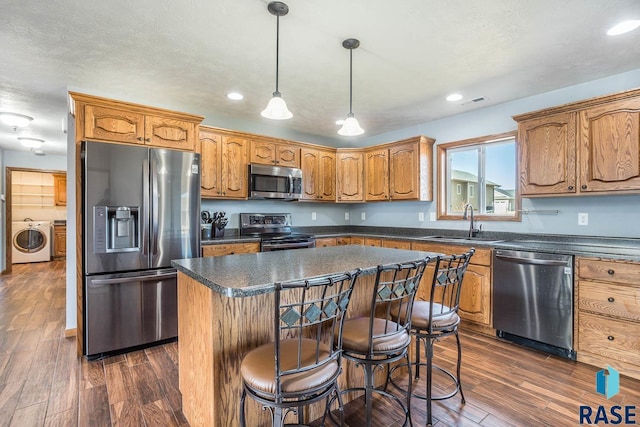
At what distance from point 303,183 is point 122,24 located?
2813 mm

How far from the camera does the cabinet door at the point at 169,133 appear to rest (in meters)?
3.01

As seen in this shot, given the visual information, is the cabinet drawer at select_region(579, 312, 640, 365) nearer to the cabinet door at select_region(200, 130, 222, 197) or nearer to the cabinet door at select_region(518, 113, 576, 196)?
the cabinet door at select_region(518, 113, 576, 196)

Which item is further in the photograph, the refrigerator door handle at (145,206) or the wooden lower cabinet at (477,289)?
the wooden lower cabinet at (477,289)

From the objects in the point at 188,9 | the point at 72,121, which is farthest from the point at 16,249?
the point at 188,9

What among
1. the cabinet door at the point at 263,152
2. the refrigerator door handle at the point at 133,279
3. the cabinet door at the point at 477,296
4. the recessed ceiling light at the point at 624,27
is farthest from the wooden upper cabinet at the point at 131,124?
the recessed ceiling light at the point at 624,27

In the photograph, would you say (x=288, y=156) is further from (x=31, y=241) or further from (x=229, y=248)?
(x=31, y=241)

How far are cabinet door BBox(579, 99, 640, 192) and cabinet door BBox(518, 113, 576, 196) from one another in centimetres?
8

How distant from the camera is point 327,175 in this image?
4.84 metres

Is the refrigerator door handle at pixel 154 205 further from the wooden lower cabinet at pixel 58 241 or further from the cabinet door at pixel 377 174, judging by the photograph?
the wooden lower cabinet at pixel 58 241

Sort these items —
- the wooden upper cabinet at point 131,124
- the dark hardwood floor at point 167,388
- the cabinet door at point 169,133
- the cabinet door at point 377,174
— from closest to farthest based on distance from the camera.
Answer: the dark hardwood floor at point 167,388 → the wooden upper cabinet at point 131,124 → the cabinet door at point 169,133 → the cabinet door at point 377,174

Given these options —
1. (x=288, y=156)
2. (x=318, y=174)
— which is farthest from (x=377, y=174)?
(x=288, y=156)

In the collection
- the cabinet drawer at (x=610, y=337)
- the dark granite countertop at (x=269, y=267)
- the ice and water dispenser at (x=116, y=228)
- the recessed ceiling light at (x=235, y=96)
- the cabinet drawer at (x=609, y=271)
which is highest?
the recessed ceiling light at (x=235, y=96)

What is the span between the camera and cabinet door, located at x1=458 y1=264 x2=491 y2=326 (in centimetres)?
314

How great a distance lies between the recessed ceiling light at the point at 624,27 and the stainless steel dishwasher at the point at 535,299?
1.63m
